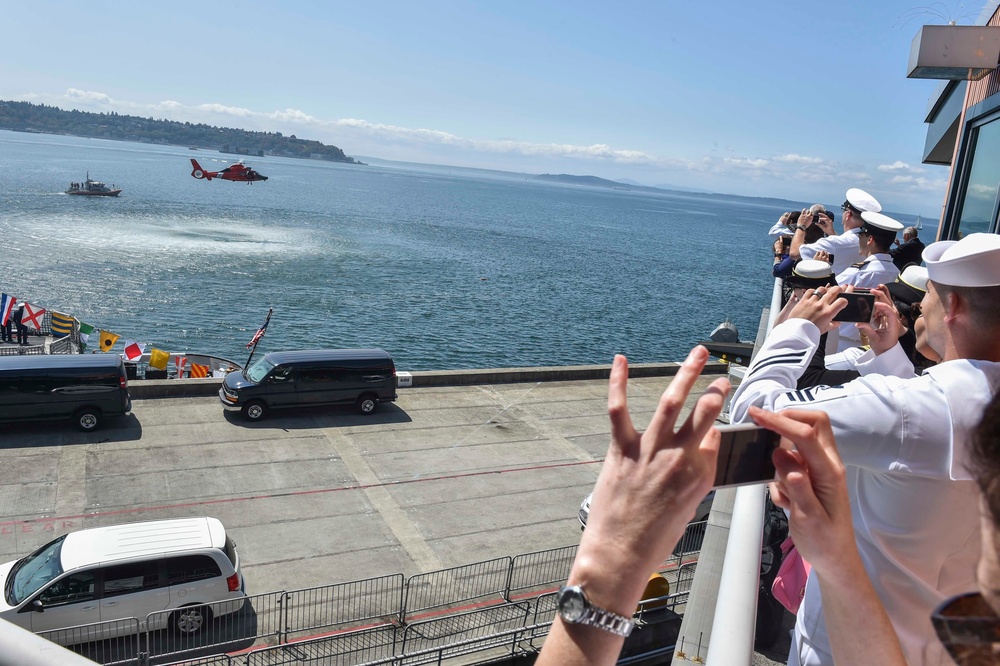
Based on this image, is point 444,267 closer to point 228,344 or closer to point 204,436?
point 228,344

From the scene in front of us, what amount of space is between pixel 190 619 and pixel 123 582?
1.17 meters

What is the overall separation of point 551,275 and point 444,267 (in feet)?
35.2

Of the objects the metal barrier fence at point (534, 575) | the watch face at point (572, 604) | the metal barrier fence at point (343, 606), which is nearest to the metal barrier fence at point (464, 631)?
the metal barrier fence at point (343, 606)

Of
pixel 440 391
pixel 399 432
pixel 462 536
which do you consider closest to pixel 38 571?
pixel 462 536

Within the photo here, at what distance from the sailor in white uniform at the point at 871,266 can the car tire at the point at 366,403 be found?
17430 mm

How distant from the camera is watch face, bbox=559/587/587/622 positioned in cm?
146

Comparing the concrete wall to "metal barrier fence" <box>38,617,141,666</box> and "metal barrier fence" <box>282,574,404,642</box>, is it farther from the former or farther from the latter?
"metal barrier fence" <box>38,617,141,666</box>

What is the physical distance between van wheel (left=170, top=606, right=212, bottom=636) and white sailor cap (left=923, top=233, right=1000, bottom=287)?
39.8 ft

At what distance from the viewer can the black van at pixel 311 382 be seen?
70.2ft

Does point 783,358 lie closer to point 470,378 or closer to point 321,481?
point 321,481

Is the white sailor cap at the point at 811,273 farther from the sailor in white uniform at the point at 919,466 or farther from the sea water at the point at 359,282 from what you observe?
the sea water at the point at 359,282

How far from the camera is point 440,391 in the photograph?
2573cm

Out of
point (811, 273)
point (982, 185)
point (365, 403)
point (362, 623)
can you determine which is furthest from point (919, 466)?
point (365, 403)

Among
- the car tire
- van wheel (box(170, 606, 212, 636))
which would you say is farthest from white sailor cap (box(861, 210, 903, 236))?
the car tire
